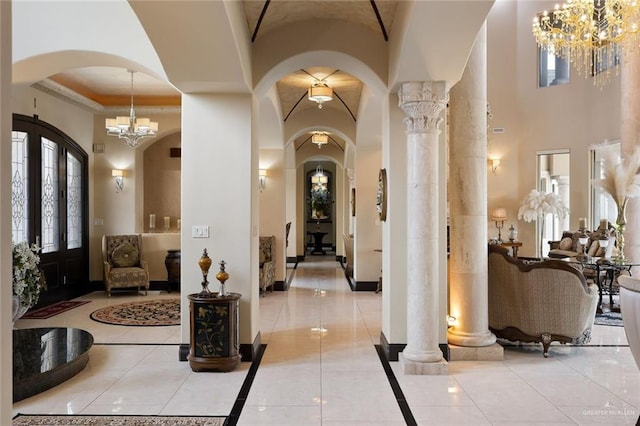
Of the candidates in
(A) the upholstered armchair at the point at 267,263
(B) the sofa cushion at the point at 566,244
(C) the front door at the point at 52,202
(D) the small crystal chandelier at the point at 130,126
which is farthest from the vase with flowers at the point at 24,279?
(B) the sofa cushion at the point at 566,244

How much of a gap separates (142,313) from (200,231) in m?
2.88

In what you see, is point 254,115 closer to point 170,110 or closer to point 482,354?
point 482,354

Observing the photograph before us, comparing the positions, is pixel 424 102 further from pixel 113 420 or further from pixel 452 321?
pixel 113 420

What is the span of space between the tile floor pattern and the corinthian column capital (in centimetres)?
224

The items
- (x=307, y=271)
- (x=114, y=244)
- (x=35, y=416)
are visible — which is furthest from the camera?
(x=307, y=271)

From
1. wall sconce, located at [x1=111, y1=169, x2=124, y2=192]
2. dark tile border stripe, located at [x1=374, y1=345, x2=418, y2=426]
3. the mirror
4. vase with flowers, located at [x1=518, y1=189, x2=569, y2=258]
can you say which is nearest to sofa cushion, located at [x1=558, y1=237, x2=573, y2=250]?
vase with flowers, located at [x1=518, y1=189, x2=569, y2=258]

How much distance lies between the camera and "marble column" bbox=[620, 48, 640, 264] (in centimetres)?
845

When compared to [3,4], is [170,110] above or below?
above

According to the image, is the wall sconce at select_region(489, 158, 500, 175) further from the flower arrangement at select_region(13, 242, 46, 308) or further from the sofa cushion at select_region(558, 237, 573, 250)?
the flower arrangement at select_region(13, 242, 46, 308)

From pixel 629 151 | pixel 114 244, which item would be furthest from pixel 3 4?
pixel 629 151

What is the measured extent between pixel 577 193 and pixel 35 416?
34.9ft

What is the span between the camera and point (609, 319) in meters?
7.06

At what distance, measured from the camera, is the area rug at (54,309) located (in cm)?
715

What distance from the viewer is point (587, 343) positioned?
219 inches
